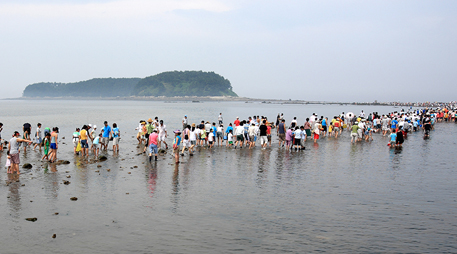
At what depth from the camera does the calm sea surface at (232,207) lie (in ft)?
31.1

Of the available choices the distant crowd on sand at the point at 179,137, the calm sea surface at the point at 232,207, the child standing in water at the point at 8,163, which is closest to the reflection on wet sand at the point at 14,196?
the calm sea surface at the point at 232,207

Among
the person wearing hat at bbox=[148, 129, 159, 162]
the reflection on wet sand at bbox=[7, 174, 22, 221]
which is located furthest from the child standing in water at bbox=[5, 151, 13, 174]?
the person wearing hat at bbox=[148, 129, 159, 162]

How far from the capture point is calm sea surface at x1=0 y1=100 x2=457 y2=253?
31.1 feet

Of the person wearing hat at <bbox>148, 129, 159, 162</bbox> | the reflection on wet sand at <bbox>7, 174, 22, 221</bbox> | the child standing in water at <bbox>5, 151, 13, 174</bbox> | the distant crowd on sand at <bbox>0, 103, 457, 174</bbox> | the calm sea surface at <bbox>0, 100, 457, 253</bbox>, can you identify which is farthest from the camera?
the distant crowd on sand at <bbox>0, 103, 457, 174</bbox>

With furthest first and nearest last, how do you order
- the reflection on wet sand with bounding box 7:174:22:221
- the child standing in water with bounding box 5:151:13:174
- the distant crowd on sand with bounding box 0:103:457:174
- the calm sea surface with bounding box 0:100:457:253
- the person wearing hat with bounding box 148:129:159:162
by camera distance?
the distant crowd on sand with bounding box 0:103:457:174
the person wearing hat with bounding box 148:129:159:162
the child standing in water with bounding box 5:151:13:174
the reflection on wet sand with bounding box 7:174:22:221
the calm sea surface with bounding box 0:100:457:253

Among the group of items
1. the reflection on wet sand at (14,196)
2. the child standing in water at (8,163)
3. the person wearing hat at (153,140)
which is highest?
the person wearing hat at (153,140)

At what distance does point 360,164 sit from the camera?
20047mm

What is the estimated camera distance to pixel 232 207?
12.3 meters

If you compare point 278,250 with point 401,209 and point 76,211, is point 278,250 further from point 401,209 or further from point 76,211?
point 76,211

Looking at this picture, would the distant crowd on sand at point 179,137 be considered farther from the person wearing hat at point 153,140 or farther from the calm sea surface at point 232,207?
the calm sea surface at point 232,207

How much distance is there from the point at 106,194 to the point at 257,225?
20.0 ft

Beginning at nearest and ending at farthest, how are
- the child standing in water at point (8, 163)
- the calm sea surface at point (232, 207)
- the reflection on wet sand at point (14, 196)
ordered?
the calm sea surface at point (232, 207)
the reflection on wet sand at point (14, 196)
the child standing in water at point (8, 163)

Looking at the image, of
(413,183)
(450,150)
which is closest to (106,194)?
(413,183)

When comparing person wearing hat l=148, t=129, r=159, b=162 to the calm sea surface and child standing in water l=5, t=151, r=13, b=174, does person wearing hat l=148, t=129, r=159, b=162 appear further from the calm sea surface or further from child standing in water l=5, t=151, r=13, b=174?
child standing in water l=5, t=151, r=13, b=174
